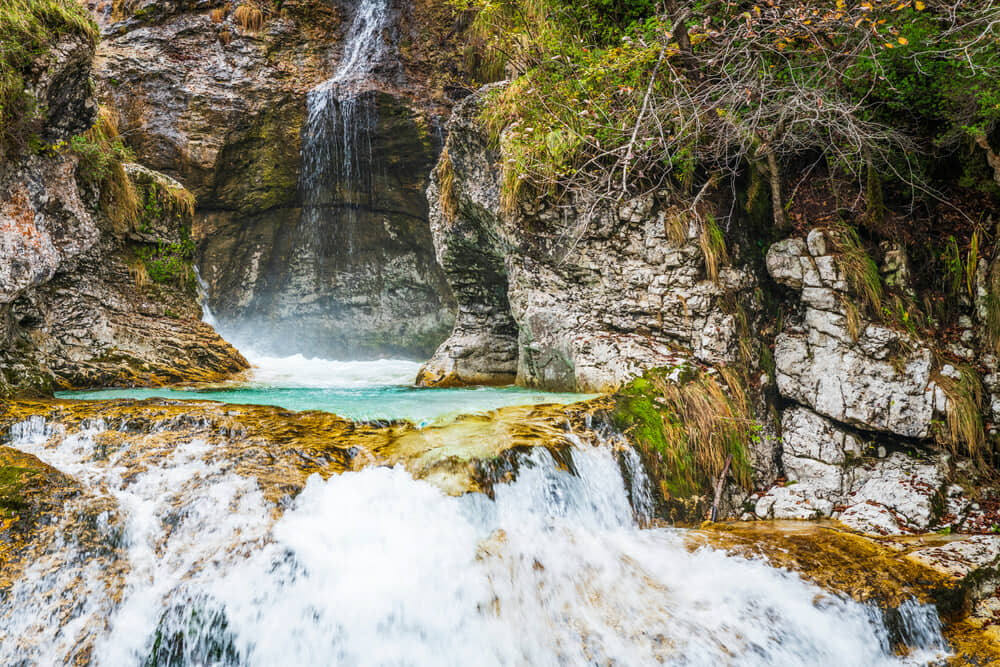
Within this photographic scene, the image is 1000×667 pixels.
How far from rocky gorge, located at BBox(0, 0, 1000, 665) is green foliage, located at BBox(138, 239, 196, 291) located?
4 centimetres

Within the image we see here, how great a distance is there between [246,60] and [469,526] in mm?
11170

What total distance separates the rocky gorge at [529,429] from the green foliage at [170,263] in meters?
0.04

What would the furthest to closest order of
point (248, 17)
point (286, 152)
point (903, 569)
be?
point (286, 152), point (248, 17), point (903, 569)

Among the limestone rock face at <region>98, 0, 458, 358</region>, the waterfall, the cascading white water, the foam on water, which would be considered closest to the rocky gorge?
the cascading white water

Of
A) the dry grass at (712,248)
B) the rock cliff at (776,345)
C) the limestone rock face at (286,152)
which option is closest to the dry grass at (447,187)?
the rock cliff at (776,345)

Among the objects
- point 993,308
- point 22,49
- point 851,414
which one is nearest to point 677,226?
point 851,414

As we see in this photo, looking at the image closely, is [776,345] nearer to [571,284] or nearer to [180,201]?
[571,284]

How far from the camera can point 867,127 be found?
5.29 metres

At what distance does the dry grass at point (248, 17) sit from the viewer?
35.6ft

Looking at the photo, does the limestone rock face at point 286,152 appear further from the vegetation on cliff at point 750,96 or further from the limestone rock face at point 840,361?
the limestone rock face at point 840,361

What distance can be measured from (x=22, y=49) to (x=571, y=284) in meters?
6.06

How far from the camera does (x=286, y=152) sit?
1140 cm

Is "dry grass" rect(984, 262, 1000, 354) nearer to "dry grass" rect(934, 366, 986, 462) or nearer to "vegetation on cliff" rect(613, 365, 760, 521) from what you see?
"dry grass" rect(934, 366, 986, 462)

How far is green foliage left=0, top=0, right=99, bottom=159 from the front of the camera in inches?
199
